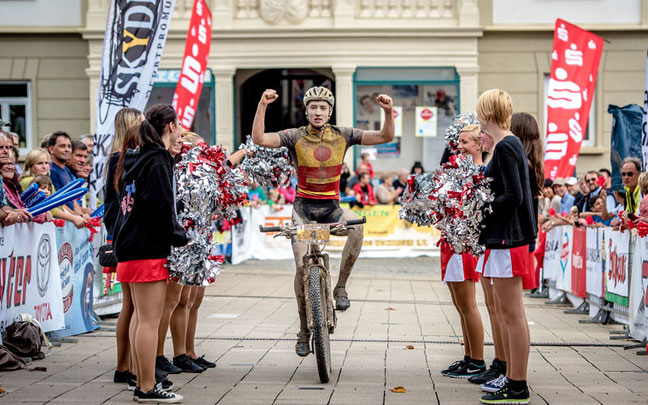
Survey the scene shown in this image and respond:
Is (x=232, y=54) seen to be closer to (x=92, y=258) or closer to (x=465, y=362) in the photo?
(x=92, y=258)

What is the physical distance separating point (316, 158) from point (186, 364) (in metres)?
1.98

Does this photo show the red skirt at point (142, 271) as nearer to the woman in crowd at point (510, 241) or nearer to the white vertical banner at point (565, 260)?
the woman in crowd at point (510, 241)

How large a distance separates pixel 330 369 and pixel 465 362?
1.09m

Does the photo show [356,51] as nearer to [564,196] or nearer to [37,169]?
[564,196]

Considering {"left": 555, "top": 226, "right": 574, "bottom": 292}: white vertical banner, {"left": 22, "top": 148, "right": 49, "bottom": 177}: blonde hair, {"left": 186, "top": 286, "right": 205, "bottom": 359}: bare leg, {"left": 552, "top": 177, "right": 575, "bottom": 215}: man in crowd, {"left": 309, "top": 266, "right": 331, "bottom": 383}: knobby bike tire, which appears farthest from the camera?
{"left": 552, "top": 177, "right": 575, "bottom": 215}: man in crowd

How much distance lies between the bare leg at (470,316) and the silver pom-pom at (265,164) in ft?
6.24

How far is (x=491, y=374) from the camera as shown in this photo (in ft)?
24.9

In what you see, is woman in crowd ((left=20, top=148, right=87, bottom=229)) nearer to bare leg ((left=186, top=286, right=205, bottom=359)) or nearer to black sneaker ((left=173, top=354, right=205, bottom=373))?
bare leg ((left=186, top=286, right=205, bottom=359))

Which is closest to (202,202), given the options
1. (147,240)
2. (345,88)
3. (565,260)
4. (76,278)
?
(147,240)

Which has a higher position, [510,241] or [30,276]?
[510,241]

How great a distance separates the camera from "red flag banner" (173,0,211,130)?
50.2ft

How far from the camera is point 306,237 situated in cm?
768

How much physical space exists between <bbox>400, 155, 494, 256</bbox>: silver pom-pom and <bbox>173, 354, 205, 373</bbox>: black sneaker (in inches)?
90.0

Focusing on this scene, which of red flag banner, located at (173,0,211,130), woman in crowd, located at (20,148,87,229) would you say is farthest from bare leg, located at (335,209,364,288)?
red flag banner, located at (173,0,211,130)
